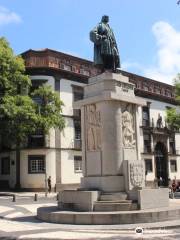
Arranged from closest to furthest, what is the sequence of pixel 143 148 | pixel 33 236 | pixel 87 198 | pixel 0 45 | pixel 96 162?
pixel 33 236
pixel 87 198
pixel 96 162
pixel 0 45
pixel 143 148

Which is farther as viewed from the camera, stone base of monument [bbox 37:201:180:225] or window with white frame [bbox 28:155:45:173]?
window with white frame [bbox 28:155:45:173]

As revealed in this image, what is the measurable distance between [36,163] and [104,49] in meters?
25.4

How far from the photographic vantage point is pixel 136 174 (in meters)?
15.1

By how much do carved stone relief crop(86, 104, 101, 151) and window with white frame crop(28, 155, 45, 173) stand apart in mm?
24755

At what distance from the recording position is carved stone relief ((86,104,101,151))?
1562 centimetres

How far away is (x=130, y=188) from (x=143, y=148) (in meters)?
37.1

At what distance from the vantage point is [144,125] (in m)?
52.4

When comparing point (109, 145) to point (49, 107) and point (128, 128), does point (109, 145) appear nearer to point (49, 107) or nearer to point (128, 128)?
point (128, 128)

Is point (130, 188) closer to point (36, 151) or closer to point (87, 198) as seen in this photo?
point (87, 198)

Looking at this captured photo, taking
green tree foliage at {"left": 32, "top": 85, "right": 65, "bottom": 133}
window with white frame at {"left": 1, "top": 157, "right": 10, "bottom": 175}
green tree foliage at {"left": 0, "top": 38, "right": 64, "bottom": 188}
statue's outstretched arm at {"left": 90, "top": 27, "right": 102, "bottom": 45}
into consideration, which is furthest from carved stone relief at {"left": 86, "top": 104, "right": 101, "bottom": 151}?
window with white frame at {"left": 1, "top": 157, "right": 10, "bottom": 175}

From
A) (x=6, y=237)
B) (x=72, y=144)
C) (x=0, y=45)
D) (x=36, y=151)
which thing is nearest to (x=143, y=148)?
(x=72, y=144)

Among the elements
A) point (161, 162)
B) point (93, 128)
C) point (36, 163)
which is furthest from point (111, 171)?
point (161, 162)

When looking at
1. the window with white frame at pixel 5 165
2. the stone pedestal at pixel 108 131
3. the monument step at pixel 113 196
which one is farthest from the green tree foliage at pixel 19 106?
the monument step at pixel 113 196

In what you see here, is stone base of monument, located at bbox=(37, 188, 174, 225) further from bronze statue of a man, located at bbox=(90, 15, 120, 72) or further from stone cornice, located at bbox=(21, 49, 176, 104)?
stone cornice, located at bbox=(21, 49, 176, 104)
